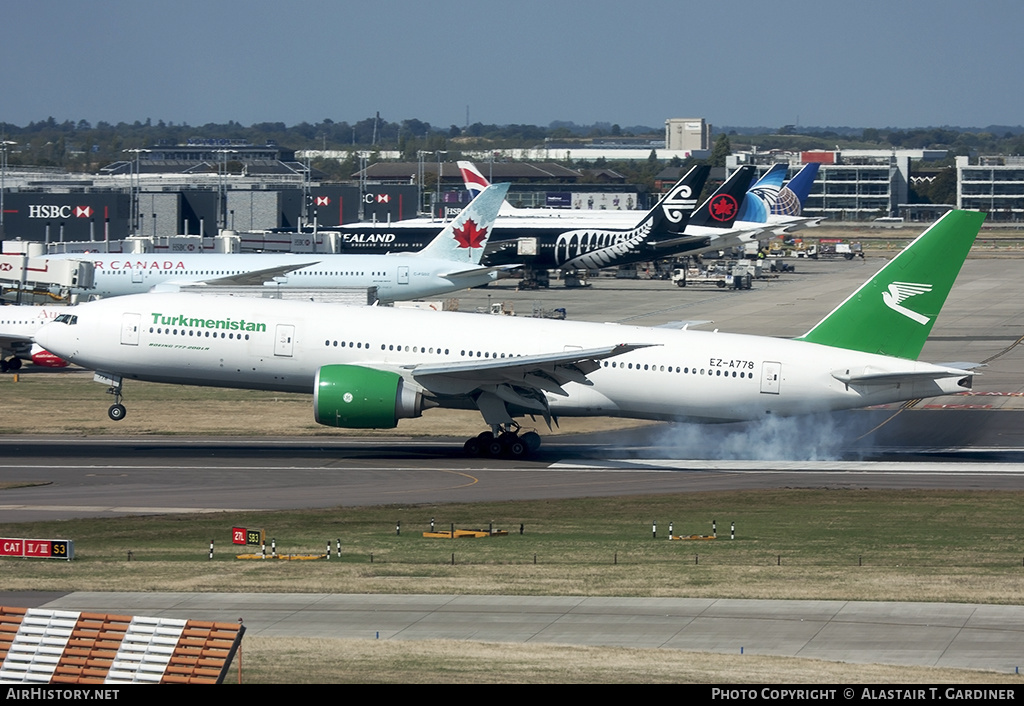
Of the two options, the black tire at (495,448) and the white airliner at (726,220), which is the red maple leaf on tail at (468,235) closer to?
the white airliner at (726,220)

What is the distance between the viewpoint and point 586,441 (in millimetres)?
48375

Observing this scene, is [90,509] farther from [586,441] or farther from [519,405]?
[586,441]

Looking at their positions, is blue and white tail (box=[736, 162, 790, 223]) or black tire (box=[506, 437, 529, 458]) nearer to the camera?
black tire (box=[506, 437, 529, 458])

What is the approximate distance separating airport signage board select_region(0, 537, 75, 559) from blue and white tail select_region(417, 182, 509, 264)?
194ft

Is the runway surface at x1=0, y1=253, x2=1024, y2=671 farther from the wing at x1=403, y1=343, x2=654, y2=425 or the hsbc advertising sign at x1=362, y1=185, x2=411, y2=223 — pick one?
the hsbc advertising sign at x1=362, y1=185, x2=411, y2=223

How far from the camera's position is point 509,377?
4166 cm

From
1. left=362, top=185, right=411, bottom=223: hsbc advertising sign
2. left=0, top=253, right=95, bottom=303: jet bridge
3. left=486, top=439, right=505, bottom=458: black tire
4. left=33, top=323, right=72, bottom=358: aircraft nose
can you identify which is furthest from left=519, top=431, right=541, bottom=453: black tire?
left=362, top=185, right=411, bottom=223: hsbc advertising sign

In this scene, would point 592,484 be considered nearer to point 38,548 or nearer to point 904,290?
point 904,290

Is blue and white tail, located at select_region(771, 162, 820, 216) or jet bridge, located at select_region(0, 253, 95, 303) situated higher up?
blue and white tail, located at select_region(771, 162, 820, 216)

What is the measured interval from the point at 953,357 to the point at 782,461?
1163 inches

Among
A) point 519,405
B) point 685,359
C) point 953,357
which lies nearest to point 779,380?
point 685,359

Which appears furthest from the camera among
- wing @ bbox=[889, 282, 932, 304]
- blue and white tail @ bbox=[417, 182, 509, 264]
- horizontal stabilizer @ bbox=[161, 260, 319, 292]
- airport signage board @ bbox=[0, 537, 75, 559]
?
blue and white tail @ bbox=[417, 182, 509, 264]

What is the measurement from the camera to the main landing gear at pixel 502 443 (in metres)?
43.5

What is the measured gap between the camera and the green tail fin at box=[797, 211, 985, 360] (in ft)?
138
